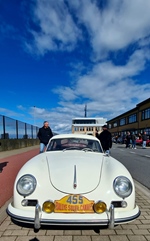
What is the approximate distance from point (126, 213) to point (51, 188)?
3.43ft

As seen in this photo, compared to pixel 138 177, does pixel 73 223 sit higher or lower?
higher

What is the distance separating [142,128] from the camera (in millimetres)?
38781

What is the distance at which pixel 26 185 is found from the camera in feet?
8.40

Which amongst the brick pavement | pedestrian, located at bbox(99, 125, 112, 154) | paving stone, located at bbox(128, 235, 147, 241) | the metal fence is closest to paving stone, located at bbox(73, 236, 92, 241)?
the brick pavement

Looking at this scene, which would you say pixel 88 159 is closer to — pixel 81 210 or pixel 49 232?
pixel 81 210

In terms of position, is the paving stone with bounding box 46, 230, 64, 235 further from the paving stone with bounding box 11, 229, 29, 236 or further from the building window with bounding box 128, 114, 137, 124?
the building window with bounding box 128, 114, 137, 124

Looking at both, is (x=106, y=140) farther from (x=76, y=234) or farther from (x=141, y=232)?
(x=76, y=234)

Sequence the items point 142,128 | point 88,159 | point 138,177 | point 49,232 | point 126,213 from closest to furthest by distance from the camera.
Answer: point 126,213 → point 49,232 → point 88,159 → point 138,177 → point 142,128

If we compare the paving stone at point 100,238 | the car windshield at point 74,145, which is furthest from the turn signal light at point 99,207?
→ the car windshield at point 74,145

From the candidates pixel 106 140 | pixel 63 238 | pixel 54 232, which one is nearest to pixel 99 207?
pixel 63 238

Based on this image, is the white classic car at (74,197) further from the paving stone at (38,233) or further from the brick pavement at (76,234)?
the paving stone at (38,233)

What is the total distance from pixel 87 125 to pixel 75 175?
82.4 meters

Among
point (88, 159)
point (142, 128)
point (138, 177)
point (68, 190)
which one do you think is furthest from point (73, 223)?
point (142, 128)

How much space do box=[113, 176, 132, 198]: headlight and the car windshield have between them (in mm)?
1424
